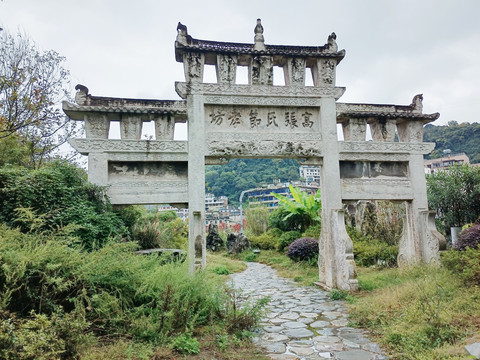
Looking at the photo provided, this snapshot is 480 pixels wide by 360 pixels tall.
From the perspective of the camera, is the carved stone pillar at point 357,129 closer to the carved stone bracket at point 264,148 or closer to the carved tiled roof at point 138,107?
the carved stone bracket at point 264,148

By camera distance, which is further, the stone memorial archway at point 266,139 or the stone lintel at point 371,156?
the stone lintel at point 371,156

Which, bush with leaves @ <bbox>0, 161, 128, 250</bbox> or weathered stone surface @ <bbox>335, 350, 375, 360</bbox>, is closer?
weathered stone surface @ <bbox>335, 350, 375, 360</bbox>

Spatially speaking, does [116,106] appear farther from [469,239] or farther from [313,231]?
[313,231]

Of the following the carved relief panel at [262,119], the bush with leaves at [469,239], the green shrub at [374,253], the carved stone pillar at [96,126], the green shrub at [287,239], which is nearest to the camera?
the bush with leaves at [469,239]

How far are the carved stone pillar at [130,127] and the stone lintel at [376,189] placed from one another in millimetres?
4655

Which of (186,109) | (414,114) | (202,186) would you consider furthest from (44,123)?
(414,114)

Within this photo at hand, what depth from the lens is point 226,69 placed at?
7168 millimetres

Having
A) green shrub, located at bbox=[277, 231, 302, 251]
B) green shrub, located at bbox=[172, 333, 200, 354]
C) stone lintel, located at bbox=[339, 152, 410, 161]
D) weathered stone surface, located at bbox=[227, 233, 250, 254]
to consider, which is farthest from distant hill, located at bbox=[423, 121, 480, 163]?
green shrub, located at bbox=[172, 333, 200, 354]

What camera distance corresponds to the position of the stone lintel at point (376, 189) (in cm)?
750

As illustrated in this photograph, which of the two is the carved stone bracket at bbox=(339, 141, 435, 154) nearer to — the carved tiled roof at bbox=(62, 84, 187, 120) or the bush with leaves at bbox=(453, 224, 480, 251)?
the bush with leaves at bbox=(453, 224, 480, 251)

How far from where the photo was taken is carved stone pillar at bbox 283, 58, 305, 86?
24.4 feet

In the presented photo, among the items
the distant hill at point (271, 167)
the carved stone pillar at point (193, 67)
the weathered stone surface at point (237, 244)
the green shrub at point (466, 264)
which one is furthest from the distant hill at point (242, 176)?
the green shrub at point (466, 264)

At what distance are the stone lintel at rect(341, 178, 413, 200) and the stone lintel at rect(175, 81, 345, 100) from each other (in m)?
2.07

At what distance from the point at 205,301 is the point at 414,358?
2.54 meters
